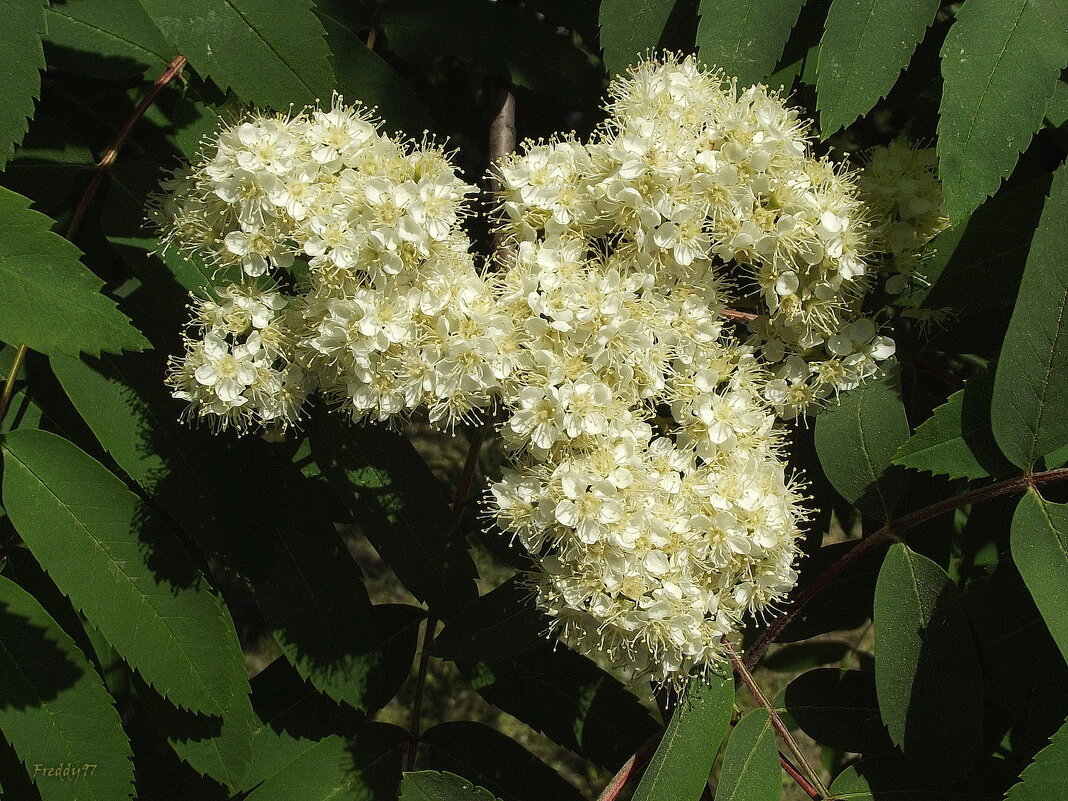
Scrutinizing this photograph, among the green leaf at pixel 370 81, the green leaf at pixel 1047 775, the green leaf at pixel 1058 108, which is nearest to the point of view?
the green leaf at pixel 1047 775

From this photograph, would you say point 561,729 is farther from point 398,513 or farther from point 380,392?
point 380,392

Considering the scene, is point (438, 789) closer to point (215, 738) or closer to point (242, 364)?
point (215, 738)

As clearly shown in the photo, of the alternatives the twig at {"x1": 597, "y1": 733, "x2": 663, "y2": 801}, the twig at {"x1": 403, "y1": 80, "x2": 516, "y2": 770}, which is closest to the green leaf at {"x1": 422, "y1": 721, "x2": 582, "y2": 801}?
the twig at {"x1": 403, "y1": 80, "x2": 516, "y2": 770}

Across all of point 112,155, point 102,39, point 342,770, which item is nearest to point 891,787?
point 342,770

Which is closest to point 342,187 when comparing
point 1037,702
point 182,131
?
point 182,131

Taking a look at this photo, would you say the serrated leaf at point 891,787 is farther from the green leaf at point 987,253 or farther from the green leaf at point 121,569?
the green leaf at point 121,569

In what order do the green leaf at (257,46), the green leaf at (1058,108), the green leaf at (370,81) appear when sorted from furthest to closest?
the green leaf at (370,81) < the green leaf at (1058,108) < the green leaf at (257,46)

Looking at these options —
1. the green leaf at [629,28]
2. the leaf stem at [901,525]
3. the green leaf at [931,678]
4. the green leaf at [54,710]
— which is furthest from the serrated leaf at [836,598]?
the green leaf at [54,710]
